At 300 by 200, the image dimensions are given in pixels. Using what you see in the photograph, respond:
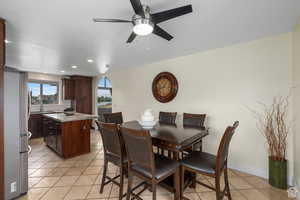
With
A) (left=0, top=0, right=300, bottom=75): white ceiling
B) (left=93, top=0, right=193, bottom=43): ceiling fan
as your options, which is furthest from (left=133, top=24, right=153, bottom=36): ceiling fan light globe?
(left=0, top=0, right=300, bottom=75): white ceiling

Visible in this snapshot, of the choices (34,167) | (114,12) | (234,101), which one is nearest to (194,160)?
(234,101)

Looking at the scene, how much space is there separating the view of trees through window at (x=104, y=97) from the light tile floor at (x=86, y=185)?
10.6 ft

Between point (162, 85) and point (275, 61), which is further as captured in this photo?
point (162, 85)

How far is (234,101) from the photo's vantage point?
8.42ft

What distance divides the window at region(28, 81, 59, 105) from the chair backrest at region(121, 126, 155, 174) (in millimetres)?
5219

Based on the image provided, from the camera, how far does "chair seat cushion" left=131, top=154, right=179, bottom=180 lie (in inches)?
58.5

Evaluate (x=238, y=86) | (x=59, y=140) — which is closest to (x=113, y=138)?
(x=59, y=140)

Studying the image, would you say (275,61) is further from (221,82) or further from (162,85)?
(162,85)

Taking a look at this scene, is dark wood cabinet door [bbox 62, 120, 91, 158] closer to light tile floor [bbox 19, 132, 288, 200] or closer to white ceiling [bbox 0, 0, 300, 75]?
light tile floor [bbox 19, 132, 288, 200]

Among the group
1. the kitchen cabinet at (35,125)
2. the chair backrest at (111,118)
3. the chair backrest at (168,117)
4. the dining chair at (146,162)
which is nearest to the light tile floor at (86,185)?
the dining chair at (146,162)

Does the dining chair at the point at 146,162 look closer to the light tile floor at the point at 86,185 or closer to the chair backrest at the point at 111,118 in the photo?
the light tile floor at the point at 86,185

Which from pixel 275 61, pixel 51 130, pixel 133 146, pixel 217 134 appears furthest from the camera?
pixel 51 130

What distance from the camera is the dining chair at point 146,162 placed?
55.4 inches

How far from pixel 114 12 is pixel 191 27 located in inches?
42.8
